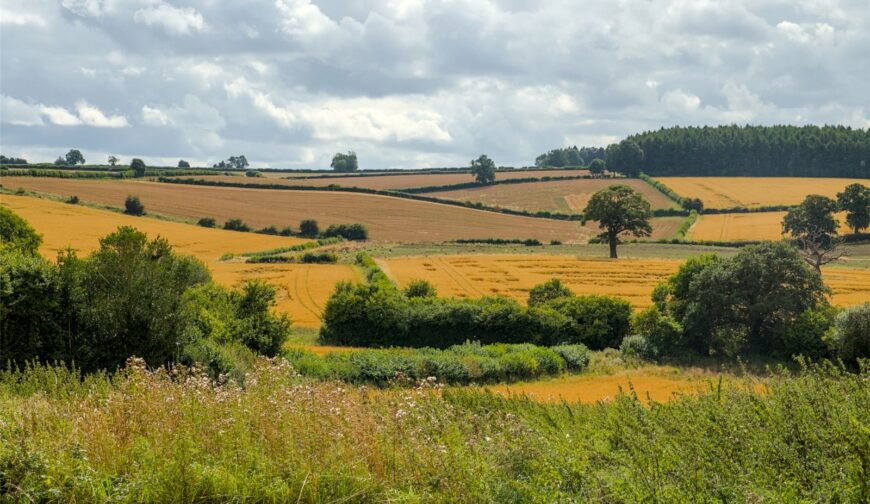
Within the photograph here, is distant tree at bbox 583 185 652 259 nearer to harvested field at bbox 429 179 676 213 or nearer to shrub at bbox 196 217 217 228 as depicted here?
harvested field at bbox 429 179 676 213

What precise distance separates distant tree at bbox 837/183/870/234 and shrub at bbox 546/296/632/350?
59078 mm

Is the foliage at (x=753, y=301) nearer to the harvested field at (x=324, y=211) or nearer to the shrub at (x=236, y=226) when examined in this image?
the harvested field at (x=324, y=211)

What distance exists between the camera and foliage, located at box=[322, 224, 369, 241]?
95.9 meters

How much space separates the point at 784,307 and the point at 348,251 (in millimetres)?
53266

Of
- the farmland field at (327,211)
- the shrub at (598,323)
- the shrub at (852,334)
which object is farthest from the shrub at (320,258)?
the shrub at (852,334)

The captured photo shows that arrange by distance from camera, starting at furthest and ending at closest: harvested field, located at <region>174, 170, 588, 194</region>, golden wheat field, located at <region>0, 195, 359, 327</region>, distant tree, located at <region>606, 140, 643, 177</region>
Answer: distant tree, located at <region>606, 140, 643, 177</region> → harvested field, located at <region>174, 170, 588, 194</region> → golden wheat field, located at <region>0, 195, 359, 327</region>

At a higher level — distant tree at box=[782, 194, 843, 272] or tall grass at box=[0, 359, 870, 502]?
tall grass at box=[0, 359, 870, 502]

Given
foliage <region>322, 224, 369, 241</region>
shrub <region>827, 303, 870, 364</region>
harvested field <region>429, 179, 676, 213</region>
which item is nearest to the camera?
shrub <region>827, 303, 870, 364</region>

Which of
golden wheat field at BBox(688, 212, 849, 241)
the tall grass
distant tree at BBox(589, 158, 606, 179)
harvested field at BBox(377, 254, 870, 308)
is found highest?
distant tree at BBox(589, 158, 606, 179)

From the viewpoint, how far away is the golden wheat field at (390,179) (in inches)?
5330

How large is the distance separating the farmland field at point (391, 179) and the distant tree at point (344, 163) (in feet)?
93.5

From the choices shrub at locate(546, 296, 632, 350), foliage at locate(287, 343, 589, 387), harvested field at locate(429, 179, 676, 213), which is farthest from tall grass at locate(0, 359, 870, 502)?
harvested field at locate(429, 179, 676, 213)

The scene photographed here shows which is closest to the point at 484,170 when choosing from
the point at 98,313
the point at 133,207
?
the point at 133,207

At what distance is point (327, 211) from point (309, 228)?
11040mm
